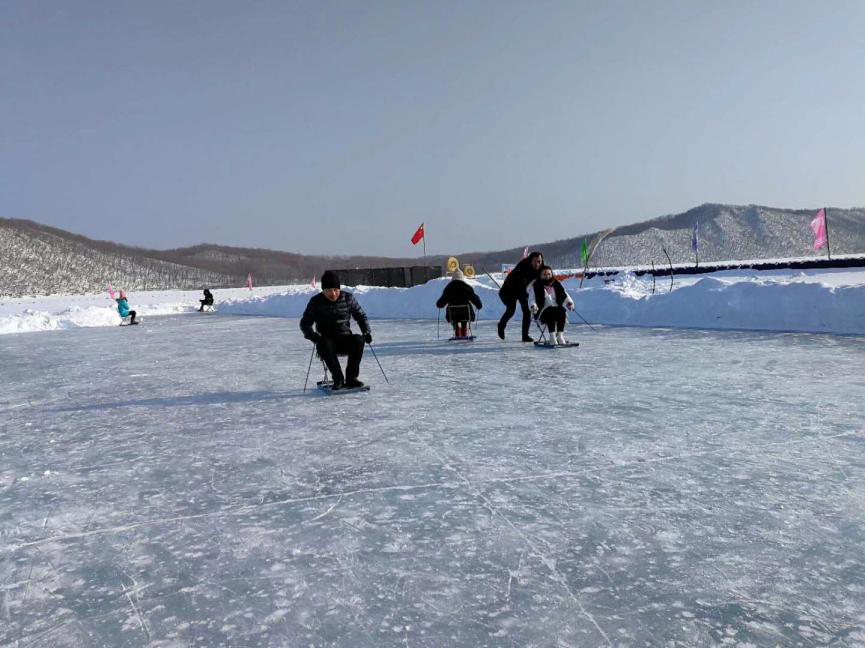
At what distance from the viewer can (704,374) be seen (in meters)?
8.32

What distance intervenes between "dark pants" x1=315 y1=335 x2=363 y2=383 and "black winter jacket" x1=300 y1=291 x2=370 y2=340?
79mm

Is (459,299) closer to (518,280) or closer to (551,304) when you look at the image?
(518,280)

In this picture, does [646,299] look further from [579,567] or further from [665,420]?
[579,567]

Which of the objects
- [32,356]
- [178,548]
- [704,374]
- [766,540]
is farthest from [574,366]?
[32,356]

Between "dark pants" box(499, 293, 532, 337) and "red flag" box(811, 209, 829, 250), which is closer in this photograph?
"dark pants" box(499, 293, 532, 337)

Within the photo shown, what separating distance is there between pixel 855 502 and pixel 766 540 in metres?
0.83

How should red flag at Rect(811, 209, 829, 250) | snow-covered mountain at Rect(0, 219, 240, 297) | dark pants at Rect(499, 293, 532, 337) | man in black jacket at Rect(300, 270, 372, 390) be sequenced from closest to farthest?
man in black jacket at Rect(300, 270, 372, 390) → dark pants at Rect(499, 293, 532, 337) → red flag at Rect(811, 209, 829, 250) → snow-covered mountain at Rect(0, 219, 240, 297)

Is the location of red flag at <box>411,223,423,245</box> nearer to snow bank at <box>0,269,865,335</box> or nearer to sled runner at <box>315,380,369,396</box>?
snow bank at <box>0,269,865,335</box>

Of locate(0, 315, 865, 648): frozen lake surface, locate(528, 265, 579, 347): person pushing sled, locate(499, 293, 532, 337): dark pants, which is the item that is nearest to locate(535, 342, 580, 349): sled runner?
locate(528, 265, 579, 347): person pushing sled

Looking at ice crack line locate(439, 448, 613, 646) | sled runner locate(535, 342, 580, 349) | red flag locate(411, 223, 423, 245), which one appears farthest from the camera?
red flag locate(411, 223, 423, 245)

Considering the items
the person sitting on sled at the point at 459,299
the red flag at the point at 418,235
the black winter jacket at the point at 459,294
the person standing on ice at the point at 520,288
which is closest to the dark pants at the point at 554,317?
the person standing on ice at the point at 520,288

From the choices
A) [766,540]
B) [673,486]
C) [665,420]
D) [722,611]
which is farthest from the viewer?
[665,420]

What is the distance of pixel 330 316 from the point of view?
8.20 m

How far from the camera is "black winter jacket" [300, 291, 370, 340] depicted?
8.14 m
